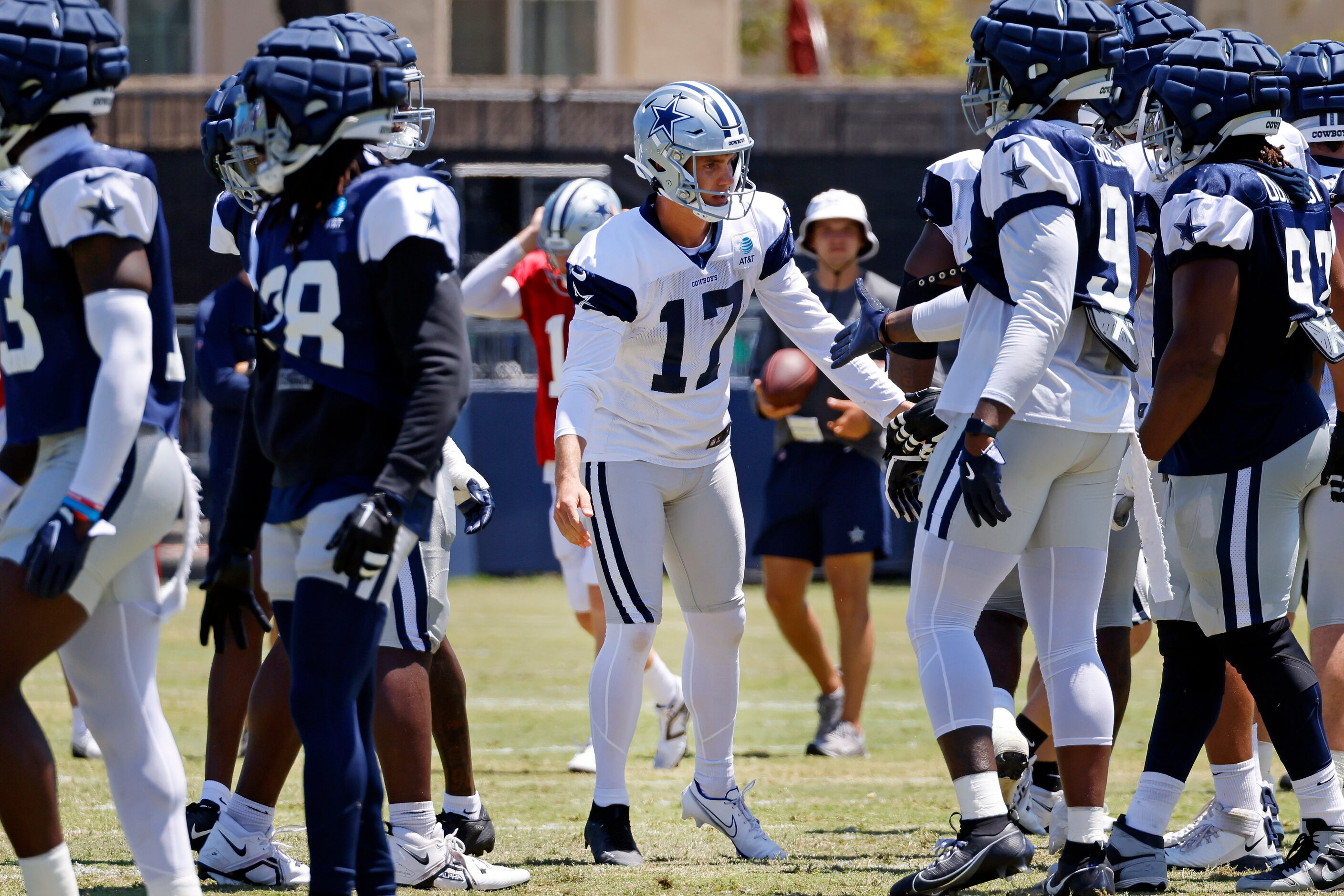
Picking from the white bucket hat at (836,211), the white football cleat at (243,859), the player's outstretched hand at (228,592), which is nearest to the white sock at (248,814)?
the white football cleat at (243,859)

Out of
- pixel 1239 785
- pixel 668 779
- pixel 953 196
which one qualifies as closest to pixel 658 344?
pixel 953 196

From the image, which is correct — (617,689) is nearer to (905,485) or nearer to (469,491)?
(469,491)

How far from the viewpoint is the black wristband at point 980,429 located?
3.83 metres

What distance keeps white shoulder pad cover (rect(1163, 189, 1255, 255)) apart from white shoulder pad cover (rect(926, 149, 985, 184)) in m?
0.53

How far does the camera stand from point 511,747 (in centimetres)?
724

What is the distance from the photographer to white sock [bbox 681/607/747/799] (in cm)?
498

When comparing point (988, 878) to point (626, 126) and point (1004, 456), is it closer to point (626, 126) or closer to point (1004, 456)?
point (1004, 456)

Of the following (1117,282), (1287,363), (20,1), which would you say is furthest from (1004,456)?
(20,1)

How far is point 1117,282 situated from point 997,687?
57.9 inches

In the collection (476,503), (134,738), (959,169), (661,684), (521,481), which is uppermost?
(959,169)

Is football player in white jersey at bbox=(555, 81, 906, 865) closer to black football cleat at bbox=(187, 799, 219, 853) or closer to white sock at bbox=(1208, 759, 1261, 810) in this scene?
black football cleat at bbox=(187, 799, 219, 853)

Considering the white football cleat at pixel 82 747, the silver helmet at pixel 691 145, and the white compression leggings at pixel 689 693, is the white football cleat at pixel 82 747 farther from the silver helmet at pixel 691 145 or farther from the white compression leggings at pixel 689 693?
the silver helmet at pixel 691 145

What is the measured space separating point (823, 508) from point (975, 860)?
3.80 metres

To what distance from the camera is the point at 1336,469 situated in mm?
4656
